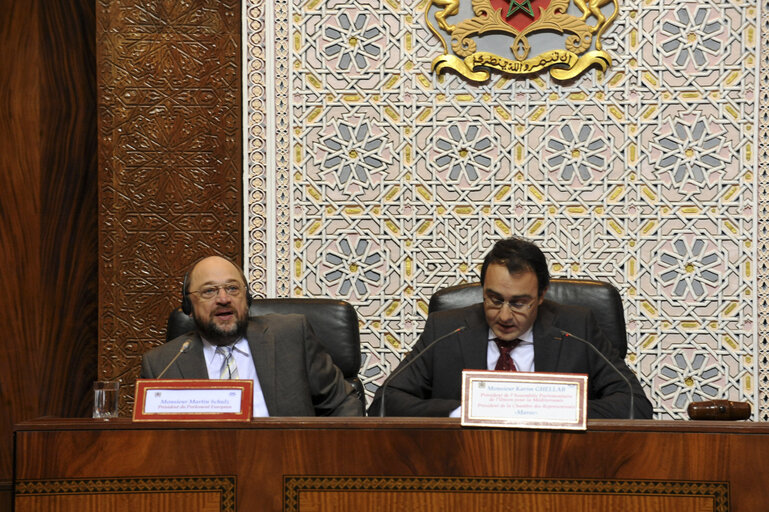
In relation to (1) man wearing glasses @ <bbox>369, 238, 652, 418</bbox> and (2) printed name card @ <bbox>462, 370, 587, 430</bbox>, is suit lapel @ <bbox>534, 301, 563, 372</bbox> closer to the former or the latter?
(1) man wearing glasses @ <bbox>369, 238, 652, 418</bbox>

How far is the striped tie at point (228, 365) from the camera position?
3146mm

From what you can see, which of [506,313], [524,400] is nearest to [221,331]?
[506,313]

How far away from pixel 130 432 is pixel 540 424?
3.27 ft

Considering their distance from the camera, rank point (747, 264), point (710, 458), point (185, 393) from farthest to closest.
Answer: point (747, 264) < point (185, 393) < point (710, 458)

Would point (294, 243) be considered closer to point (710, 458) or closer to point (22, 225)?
point (22, 225)

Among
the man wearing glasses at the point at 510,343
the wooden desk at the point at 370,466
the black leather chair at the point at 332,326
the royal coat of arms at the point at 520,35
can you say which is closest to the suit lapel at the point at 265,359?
the black leather chair at the point at 332,326

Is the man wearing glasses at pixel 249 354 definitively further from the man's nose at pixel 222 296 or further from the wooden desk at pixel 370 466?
the wooden desk at pixel 370 466

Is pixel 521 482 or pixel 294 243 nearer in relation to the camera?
pixel 521 482

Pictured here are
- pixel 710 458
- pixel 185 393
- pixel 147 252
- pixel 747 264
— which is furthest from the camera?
pixel 147 252

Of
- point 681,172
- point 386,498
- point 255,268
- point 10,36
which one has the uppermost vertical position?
point 10,36

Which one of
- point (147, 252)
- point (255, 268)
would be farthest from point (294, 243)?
point (147, 252)

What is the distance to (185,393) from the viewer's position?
2.24 metres

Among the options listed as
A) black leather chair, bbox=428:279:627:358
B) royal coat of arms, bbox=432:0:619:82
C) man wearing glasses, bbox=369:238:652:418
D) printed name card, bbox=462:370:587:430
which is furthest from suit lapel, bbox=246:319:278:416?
royal coat of arms, bbox=432:0:619:82

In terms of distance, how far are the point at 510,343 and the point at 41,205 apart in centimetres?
254
